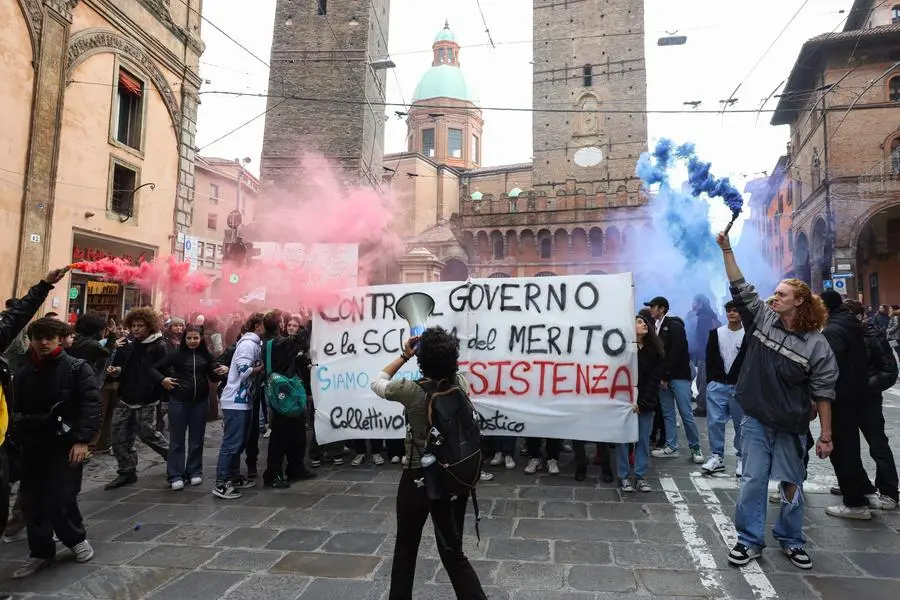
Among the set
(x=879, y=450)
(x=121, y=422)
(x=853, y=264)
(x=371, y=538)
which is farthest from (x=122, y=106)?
(x=853, y=264)

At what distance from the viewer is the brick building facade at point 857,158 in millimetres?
22859

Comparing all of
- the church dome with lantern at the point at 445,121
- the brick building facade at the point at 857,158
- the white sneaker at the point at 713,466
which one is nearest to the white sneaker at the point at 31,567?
the white sneaker at the point at 713,466

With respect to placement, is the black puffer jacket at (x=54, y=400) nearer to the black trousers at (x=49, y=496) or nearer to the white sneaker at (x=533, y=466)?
the black trousers at (x=49, y=496)

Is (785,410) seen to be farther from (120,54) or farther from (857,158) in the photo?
(857,158)

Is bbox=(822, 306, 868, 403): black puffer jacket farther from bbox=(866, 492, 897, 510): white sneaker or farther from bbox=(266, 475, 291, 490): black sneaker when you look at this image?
bbox=(266, 475, 291, 490): black sneaker

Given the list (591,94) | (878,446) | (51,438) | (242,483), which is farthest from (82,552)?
(591,94)

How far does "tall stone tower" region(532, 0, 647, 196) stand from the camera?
40531 mm

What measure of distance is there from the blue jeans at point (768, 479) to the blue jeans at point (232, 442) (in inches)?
159

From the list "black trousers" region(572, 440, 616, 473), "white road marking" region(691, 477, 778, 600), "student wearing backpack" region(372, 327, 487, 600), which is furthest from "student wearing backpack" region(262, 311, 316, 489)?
"white road marking" region(691, 477, 778, 600)

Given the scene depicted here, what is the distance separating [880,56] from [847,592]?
29.7m

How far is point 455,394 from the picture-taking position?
247 centimetres

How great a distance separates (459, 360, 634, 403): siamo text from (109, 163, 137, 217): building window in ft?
42.1

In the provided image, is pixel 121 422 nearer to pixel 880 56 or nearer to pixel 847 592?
pixel 847 592

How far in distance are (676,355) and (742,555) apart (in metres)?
2.92
